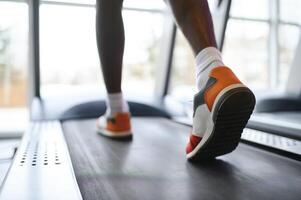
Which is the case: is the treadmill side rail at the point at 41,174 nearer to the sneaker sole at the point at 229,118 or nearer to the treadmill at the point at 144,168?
the treadmill at the point at 144,168

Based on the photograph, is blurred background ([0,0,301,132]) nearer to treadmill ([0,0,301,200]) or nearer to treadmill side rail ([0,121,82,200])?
treadmill ([0,0,301,200])

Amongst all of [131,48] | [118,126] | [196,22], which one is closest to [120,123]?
[118,126]

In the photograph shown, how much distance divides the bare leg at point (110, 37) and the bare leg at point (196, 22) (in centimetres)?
33

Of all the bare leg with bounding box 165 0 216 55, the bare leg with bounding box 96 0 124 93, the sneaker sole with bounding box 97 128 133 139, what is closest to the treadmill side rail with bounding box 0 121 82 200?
the sneaker sole with bounding box 97 128 133 139

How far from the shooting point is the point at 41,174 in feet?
2.93

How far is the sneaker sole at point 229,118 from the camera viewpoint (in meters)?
0.84

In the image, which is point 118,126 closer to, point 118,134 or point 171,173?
point 118,134

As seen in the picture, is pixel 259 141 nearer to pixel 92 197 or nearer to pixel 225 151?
pixel 225 151

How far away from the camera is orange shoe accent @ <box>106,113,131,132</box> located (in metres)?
1.41

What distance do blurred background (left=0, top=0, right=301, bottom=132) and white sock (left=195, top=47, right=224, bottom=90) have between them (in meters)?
1.80

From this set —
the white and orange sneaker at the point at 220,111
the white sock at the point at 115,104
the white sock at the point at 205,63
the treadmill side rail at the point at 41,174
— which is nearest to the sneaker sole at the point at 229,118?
the white and orange sneaker at the point at 220,111

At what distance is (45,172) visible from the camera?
0.92 metres

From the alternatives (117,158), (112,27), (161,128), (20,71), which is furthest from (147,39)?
(117,158)

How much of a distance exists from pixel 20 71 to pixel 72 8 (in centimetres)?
77
